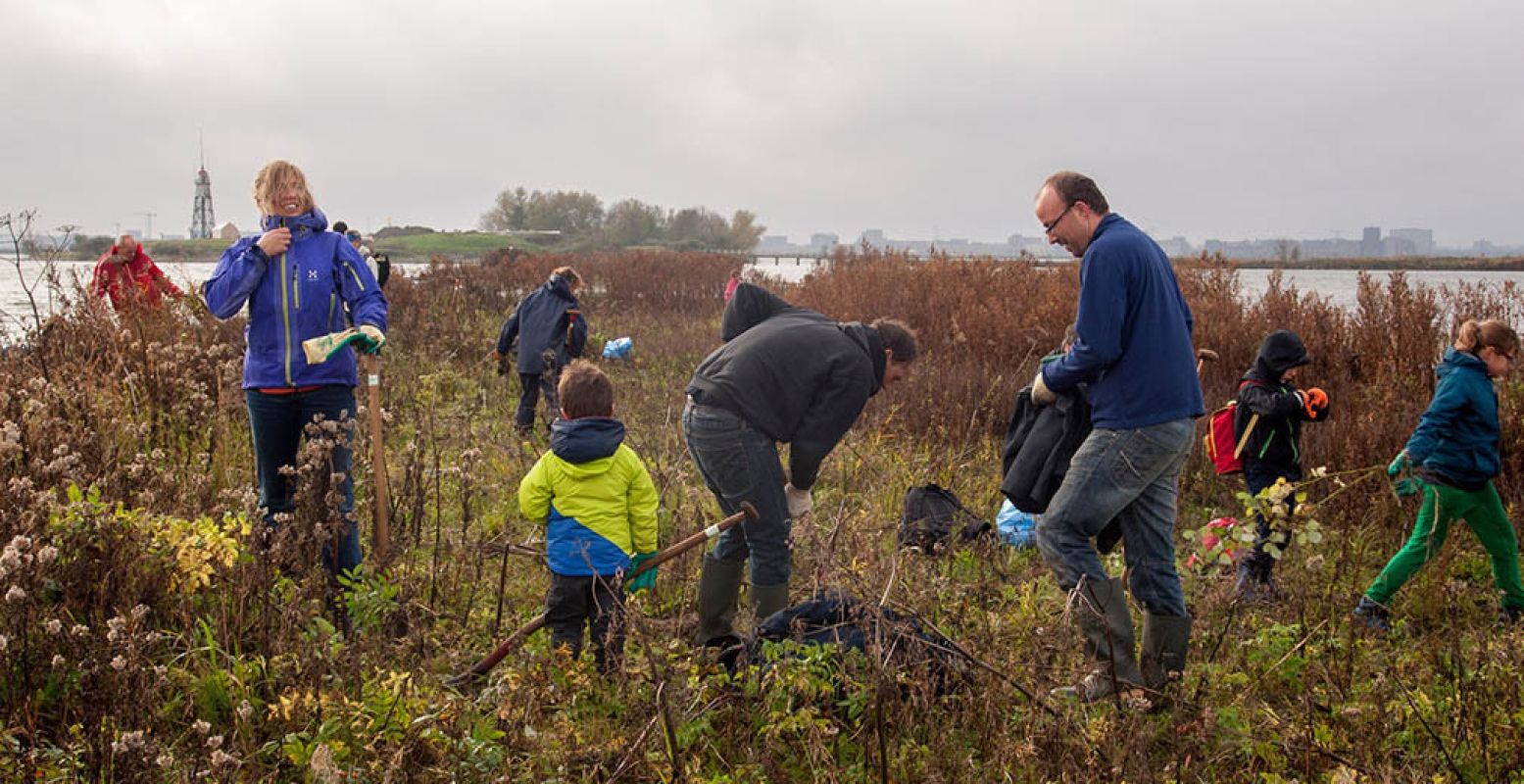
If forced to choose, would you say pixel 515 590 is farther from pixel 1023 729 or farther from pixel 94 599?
pixel 1023 729

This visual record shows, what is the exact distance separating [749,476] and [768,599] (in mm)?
475

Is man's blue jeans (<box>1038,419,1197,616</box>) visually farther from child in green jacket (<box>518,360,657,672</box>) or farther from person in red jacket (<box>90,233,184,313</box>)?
person in red jacket (<box>90,233,184,313</box>)

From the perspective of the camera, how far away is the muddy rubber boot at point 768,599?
3.73 m

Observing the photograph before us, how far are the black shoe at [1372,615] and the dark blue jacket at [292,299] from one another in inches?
175

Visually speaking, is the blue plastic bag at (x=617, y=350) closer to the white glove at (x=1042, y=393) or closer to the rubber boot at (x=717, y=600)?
the rubber boot at (x=717, y=600)

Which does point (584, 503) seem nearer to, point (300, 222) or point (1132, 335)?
point (300, 222)

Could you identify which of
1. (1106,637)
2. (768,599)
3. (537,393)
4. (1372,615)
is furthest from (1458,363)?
(537,393)

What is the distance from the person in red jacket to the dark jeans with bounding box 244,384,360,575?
450cm

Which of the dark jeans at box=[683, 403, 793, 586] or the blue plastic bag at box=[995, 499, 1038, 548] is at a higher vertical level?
the dark jeans at box=[683, 403, 793, 586]

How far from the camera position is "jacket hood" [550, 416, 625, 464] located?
3539 millimetres

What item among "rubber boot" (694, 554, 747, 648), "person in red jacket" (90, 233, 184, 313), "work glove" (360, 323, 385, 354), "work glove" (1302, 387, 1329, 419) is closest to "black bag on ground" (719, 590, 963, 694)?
"rubber boot" (694, 554, 747, 648)

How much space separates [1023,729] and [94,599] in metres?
2.97

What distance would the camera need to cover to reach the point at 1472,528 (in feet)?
15.4

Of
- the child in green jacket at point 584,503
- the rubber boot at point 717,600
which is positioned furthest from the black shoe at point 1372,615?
the child in green jacket at point 584,503
